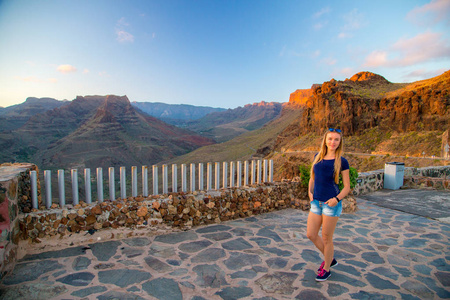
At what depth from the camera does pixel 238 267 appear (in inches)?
115

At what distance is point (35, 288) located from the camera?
2.42m

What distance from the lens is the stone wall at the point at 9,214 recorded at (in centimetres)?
259

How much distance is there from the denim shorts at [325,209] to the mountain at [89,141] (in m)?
58.2

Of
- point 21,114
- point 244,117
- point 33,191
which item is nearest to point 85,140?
point 21,114

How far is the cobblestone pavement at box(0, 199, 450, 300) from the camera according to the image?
2424 mm

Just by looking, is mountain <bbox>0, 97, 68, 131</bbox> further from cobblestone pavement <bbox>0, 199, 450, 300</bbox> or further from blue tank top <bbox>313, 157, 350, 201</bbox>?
blue tank top <bbox>313, 157, 350, 201</bbox>

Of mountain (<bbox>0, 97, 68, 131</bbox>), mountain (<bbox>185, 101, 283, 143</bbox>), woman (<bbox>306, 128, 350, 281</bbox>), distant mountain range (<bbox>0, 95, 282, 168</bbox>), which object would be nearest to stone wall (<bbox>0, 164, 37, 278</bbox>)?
woman (<bbox>306, 128, 350, 281</bbox>)

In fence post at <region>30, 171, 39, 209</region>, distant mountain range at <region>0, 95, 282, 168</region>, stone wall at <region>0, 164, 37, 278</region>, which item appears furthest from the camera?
distant mountain range at <region>0, 95, 282, 168</region>

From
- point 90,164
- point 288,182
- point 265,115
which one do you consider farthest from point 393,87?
point 265,115

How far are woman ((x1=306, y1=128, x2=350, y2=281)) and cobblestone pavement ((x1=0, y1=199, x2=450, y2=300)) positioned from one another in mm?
406

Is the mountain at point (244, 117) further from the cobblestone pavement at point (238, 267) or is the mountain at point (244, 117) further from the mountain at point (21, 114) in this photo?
the cobblestone pavement at point (238, 267)

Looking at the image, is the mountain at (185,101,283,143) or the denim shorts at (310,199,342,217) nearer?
the denim shorts at (310,199,342,217)

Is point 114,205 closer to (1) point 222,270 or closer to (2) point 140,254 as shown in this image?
(2) point 140,254

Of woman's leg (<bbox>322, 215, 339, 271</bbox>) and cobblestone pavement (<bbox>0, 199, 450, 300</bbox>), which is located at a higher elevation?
woman's leg (<bbox>322, 215, 339, 271</bbox>)
